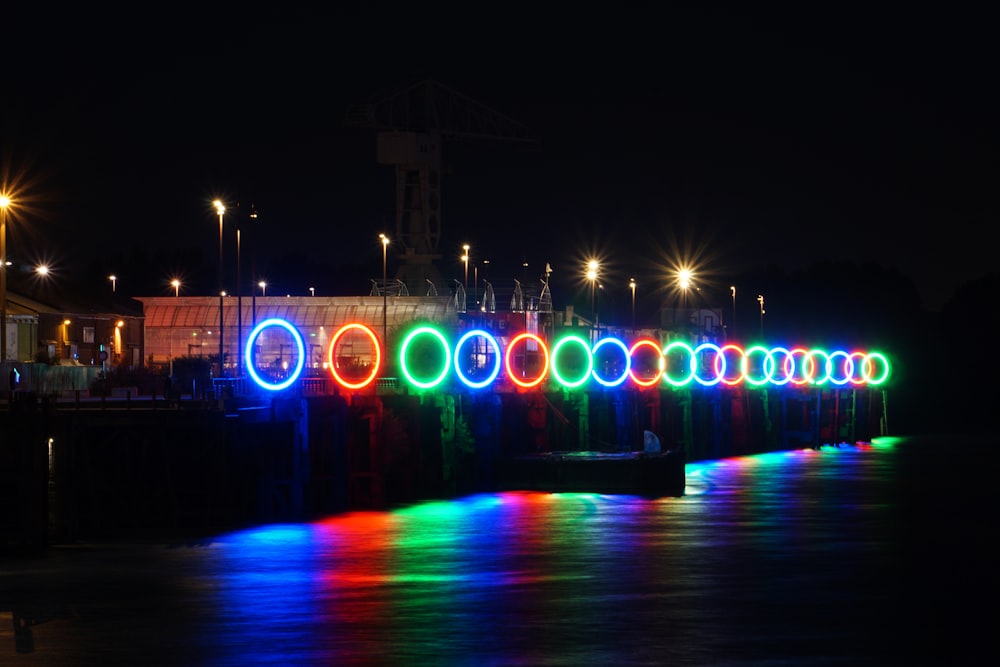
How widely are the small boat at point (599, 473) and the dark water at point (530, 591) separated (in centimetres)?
644

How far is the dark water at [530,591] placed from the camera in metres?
37.9

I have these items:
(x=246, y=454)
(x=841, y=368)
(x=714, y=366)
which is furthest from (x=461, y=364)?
(x=841, y=368)

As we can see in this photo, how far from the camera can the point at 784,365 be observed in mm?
159250

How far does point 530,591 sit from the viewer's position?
4731 cm

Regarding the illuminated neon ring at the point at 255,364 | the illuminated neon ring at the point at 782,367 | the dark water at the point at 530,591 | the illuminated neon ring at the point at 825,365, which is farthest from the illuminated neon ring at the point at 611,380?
the illuminated neon ring at the point at 825,365

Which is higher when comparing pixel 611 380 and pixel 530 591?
pixel 611 380

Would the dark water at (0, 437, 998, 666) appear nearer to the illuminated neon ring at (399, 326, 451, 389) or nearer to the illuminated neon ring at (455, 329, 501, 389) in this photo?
the illuminated neon ring at (399, 326, 451, 389)

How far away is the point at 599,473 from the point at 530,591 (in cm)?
3484

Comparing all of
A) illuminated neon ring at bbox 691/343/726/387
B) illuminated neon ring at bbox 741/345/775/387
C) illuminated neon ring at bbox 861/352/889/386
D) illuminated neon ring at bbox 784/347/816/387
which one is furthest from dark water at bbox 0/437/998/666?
illuminated neon ring at bbox 861/352/889/386

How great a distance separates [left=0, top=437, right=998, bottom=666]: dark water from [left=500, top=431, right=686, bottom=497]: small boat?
6443 millimetres

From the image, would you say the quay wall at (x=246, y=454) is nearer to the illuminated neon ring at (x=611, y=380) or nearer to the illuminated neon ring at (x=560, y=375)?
the illuminated neon ring at (x=560, y=375)

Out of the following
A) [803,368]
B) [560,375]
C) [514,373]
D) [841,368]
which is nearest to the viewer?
[514,373]

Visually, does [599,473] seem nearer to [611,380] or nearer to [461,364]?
[461,364]

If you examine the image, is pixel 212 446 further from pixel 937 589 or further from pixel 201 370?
pixel 201 370
